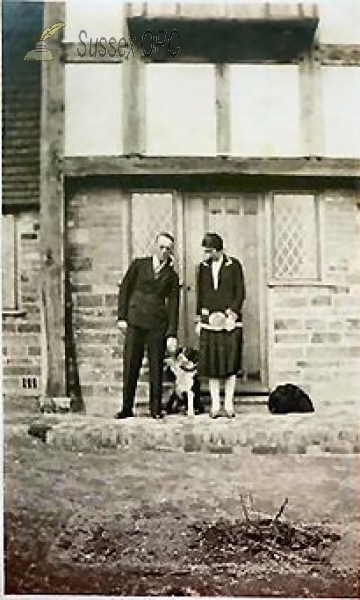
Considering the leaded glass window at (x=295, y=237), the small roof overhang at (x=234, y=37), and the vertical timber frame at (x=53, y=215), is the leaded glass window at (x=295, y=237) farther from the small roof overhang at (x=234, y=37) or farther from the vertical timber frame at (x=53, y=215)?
the vertical timber frame at (x=53, y=215)

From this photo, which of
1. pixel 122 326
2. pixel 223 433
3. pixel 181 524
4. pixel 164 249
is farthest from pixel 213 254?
pixel 181 524

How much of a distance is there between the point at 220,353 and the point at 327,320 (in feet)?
0.62

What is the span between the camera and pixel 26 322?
1.57 meters

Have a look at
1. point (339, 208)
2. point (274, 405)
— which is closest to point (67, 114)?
point (339, 208)

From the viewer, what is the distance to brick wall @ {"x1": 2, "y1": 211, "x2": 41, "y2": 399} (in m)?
1.57

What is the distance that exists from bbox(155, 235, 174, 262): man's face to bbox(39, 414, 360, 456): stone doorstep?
27 centimetres

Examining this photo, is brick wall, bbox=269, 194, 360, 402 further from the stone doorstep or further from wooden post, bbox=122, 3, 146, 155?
wooden post, bbox=122, 3, 146, 155

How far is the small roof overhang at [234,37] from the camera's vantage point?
1554mm

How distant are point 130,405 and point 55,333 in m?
0.18

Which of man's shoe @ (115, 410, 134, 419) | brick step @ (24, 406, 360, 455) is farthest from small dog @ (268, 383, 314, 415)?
man's shoe @ (115, 410, 134, 419)

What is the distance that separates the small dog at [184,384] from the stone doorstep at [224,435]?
17 millimetres

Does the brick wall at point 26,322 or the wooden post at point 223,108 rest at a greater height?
the wooden post at point 223,108

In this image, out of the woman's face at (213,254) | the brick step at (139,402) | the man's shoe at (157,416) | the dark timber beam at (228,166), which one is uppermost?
the dark timber beam at (228,166)

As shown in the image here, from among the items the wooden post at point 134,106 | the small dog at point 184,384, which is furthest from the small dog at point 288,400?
the wooden post at point 134,106
